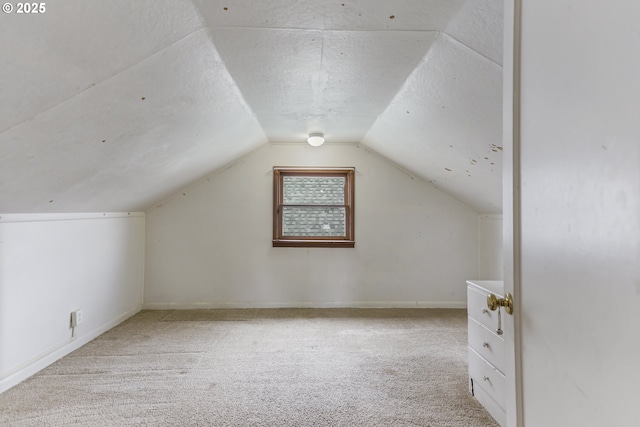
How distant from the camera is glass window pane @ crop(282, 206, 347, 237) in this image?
3.82 meters

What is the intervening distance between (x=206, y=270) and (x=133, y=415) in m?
2.07

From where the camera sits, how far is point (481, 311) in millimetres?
1831

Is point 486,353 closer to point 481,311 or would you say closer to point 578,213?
point 481,311

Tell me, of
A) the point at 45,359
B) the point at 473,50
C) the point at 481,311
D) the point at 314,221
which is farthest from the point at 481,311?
the point at 45,359

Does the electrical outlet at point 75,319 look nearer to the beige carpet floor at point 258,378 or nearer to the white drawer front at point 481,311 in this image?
the beige carpet floor at point 258,378

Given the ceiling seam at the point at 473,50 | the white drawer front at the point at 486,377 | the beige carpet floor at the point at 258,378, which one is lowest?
the beige carpet floor at the point at 258,378

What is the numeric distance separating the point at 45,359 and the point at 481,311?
2.81 m

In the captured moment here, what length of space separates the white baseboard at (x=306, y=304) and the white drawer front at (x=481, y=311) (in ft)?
5.97

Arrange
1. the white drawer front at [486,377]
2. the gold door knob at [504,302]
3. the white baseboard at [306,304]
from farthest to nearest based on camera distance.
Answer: the white baseboard at [306,304] → the white drawer front at [486,377] → the gold door knob at [504,302]

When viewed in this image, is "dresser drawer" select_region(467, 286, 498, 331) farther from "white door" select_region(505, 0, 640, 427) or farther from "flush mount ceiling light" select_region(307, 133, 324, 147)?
"flush mount ceiling light" select_region(307, 133, 324, 147)

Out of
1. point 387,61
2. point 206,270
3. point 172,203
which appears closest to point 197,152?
point 172,203

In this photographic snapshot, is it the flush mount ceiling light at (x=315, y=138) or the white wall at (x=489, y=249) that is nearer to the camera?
the flush mount ceiling light at (x=315, y=138)

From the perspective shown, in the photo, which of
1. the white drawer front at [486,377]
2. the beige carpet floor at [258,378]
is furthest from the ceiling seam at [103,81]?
the white drawer front at [486,377]

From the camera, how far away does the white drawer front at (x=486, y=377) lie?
1.61 meters
